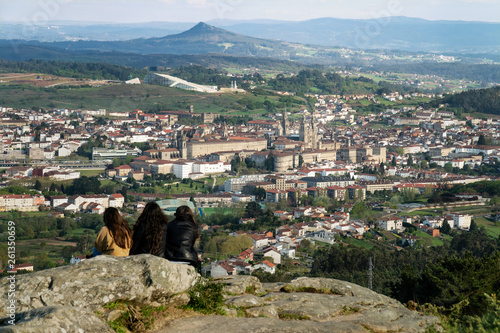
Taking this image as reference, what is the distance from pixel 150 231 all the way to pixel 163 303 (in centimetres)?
59

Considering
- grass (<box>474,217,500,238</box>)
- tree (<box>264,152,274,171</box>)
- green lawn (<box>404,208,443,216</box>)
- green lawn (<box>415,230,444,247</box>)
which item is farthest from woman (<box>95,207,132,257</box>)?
tree (<box>264,152,274,171</box>)

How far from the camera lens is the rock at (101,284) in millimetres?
4102

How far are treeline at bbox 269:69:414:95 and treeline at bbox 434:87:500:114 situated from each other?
1382cm

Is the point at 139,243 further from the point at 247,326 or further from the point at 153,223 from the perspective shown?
the point at 247,326

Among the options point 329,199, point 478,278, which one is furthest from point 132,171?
point 478,278

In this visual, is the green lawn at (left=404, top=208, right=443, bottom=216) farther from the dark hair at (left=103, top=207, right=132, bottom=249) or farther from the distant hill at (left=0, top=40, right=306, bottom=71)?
the distant hill at (left=0, top=40, right=306, bottom=71)

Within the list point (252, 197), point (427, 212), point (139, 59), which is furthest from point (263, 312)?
point (139, 59)

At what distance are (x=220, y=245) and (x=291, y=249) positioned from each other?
7.68 feet

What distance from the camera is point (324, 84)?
89.9 meters

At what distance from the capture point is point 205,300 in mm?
4645

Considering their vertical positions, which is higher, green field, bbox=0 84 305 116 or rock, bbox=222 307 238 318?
rock, bbox=222 307 238 318

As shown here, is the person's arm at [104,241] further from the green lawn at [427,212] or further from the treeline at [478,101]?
the treeline at [478,101]

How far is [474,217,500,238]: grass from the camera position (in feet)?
88.6

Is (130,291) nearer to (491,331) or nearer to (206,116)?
(491,331)
